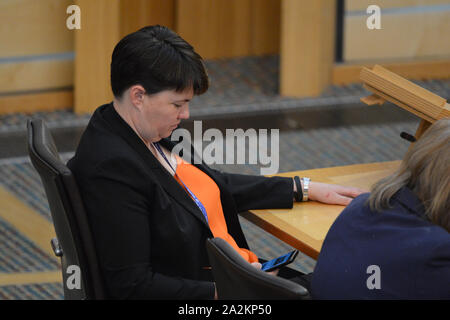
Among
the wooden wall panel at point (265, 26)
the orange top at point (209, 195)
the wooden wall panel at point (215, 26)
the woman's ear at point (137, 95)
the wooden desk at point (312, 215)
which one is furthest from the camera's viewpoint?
the wooden wall panel at point (265, 26)

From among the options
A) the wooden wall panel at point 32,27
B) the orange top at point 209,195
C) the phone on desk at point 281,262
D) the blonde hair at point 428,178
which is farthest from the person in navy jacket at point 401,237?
the wooden wall panel at point 32,27

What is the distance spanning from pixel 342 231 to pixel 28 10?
2.69 meters

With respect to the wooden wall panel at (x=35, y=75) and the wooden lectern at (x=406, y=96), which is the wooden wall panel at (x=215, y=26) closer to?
the wooden wall panel at (x=35, y=75)

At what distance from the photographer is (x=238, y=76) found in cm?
459

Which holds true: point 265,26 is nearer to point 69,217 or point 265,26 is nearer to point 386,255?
point 69,217

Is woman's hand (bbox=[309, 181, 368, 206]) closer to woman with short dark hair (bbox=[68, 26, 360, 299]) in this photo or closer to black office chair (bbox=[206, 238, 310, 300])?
woman with short dark hair (bbox=[68, 26, 360, 299])

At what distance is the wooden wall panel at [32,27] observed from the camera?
3768mm

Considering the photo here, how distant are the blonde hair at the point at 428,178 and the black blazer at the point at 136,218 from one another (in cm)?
47

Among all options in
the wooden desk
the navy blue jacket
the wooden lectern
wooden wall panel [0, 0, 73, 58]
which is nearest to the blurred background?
wooden wall panel [0, 0, 73, 58]

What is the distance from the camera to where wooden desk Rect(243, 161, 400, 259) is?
1.88 meters

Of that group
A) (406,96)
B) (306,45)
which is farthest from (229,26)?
(406,96)

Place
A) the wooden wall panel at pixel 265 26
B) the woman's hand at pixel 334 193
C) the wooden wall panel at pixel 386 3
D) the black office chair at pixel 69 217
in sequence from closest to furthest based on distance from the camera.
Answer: the black office chair at pixel 69 217
the woman's hand at pixel 334 193
the wooden wall panel at pixel 386 3
the wooden wall panel at pixel 265 26

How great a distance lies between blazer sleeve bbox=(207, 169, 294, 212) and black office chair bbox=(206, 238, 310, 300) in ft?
2.03

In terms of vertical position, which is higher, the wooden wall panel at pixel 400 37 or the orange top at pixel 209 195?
the wooden wall panel at pixel 400 37
